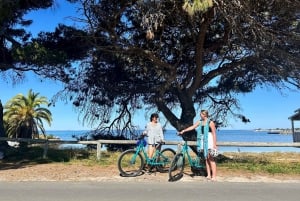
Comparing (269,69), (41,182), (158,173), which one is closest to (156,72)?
(269,69)

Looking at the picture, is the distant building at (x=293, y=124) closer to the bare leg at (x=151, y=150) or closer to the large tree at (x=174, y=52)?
the large tree at (x=174, y=52)

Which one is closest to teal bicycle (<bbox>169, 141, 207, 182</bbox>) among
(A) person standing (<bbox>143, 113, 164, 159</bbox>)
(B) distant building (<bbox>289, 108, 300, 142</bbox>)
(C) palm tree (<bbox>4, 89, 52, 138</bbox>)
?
(A) person standing (<bbox>143, 113, 164, 159</bbox>)

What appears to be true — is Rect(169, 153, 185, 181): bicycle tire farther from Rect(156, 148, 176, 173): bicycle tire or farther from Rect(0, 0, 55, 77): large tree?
Rect(0, 0, 55, 77): large tree

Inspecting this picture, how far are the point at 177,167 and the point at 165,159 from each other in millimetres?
971

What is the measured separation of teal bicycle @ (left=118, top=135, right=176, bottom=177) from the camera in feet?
41.8

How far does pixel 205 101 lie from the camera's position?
2147cm

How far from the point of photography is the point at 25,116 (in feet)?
155

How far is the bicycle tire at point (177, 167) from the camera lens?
12.2 meters

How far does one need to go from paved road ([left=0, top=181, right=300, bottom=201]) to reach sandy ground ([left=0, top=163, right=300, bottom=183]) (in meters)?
0.83

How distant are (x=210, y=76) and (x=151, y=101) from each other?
286cm

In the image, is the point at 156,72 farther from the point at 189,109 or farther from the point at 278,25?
the point at 278,25

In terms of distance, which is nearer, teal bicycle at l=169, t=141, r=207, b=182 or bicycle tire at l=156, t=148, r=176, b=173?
teal bicycle at l=169, t=141, r=207, b=182

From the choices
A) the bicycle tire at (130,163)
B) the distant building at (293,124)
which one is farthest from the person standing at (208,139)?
the distant building at (293,124)

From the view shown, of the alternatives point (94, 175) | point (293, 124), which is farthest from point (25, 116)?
point (94, 175)
